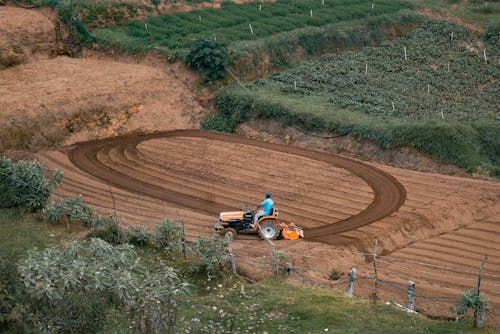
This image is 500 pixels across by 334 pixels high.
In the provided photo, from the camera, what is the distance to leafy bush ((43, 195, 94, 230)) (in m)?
23.1

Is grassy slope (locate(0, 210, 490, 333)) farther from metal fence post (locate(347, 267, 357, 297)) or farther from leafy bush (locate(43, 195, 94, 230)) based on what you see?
leafy bush (locate(43, 195, 94, 230))

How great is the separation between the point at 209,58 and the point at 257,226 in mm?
15218

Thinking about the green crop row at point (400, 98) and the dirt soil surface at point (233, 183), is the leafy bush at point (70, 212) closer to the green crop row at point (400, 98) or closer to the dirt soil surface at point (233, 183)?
the dirt soil surface at point (233, 183)

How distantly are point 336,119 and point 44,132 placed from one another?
12.5m

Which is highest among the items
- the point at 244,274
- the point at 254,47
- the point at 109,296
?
the point at 254,47

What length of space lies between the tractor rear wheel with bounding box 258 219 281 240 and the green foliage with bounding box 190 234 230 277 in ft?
9.76

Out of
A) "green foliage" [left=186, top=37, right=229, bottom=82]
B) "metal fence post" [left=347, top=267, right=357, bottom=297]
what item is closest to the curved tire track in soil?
"green foliage" [left=186, top=37, right=229, bottom=82]

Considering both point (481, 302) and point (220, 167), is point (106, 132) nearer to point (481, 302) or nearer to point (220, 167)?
point (220, 167)

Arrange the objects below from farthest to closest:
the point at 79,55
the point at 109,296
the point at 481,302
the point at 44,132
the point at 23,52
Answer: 1. the point at 79,55
2. the point at 23,52
3. the point at 44,132
4. the point at 481,302
5. the point at 109,296

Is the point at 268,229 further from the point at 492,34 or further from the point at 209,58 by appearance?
the point at 492,34

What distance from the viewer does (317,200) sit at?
2677cm

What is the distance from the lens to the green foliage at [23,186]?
23641mm

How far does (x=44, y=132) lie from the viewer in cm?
3188

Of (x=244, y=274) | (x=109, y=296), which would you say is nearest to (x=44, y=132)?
(x=244, y=274)
